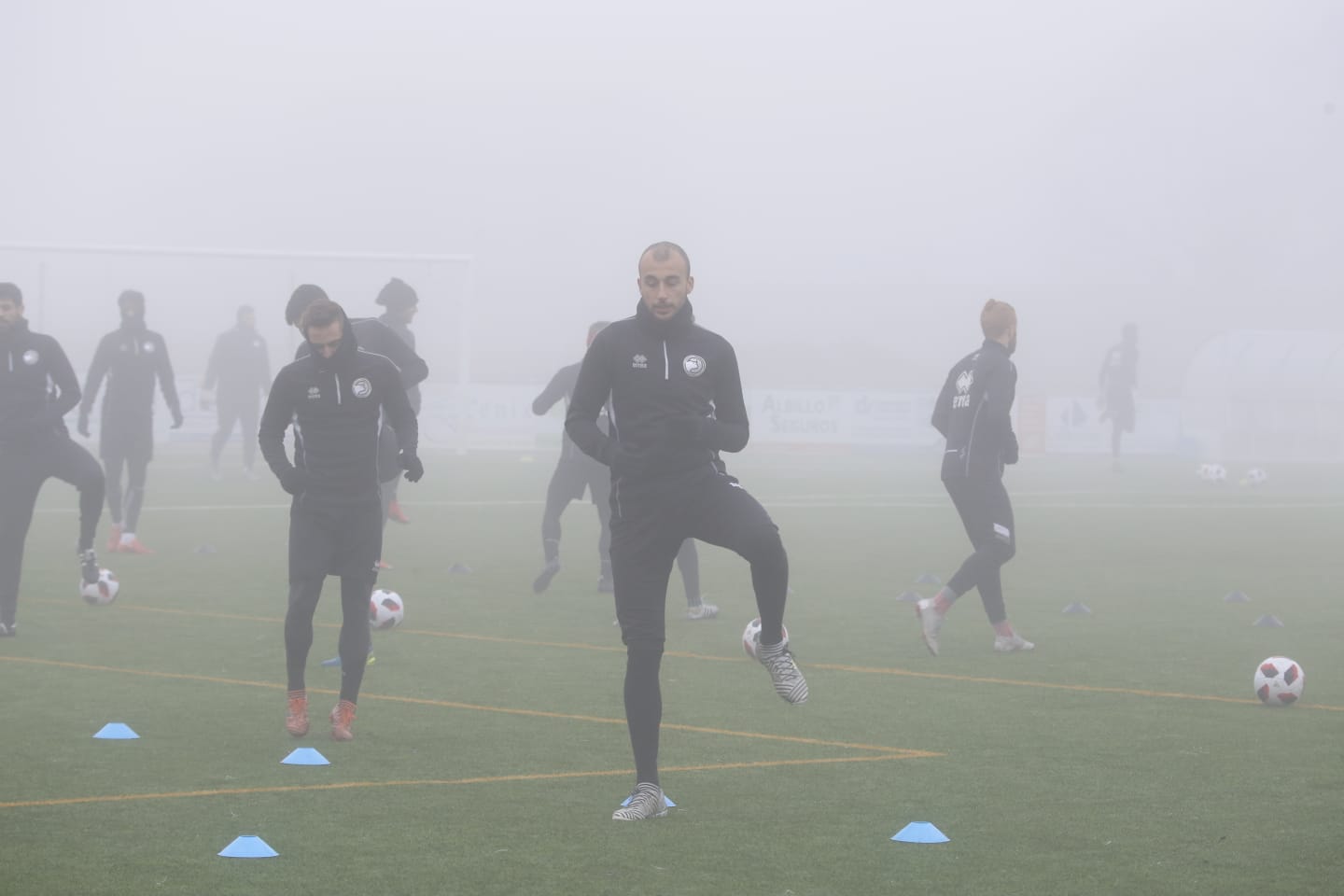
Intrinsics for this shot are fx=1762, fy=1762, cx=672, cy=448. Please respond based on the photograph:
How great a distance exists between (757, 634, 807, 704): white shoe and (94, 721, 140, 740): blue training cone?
2760 millimetres

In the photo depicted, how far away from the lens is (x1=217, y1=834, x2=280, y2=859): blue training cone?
16.4 ft

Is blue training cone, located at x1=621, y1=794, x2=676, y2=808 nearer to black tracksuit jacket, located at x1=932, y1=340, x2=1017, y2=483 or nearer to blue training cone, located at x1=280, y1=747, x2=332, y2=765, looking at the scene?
blue training cone, located at x1=280, y1=747, x2=332, y2=765

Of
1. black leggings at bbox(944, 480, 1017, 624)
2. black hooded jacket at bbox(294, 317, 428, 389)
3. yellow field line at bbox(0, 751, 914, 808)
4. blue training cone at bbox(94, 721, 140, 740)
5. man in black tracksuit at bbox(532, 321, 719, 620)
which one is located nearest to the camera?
yellow field line at bbox(0, 751, 914, 808)

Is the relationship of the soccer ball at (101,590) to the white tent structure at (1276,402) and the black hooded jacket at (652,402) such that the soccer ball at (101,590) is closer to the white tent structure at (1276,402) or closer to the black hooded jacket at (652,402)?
the black hooded jacket at (652,402)

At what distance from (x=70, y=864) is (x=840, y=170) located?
71327mm

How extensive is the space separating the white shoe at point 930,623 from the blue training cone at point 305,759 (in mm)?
4052

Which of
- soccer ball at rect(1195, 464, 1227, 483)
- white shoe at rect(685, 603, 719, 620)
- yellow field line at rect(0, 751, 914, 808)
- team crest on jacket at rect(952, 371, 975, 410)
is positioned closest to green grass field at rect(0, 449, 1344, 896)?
yellow field line at rect(0, 751, 914, 808)

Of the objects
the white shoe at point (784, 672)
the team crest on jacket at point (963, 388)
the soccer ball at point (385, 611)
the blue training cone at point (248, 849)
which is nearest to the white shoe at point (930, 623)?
the team crest on jacket at point (963, 388)

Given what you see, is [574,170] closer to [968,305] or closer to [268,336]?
[968,305]

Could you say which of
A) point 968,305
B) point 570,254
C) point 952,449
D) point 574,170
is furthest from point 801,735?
point 574,170

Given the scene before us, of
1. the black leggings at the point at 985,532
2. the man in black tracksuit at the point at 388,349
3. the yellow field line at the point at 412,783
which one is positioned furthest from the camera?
the black leggings at the point at 985,532

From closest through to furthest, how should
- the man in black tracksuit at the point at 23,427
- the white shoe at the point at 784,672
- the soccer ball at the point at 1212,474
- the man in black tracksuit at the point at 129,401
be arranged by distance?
the white shoe at the point at 784,672 → the man in black tracksuit at the point at 23,427 → the man in black tracksuit at the point at 129,401 → the soccer ball at the point at 1212,474

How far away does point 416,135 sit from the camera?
259ft

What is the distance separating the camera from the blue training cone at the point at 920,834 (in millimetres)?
5273
